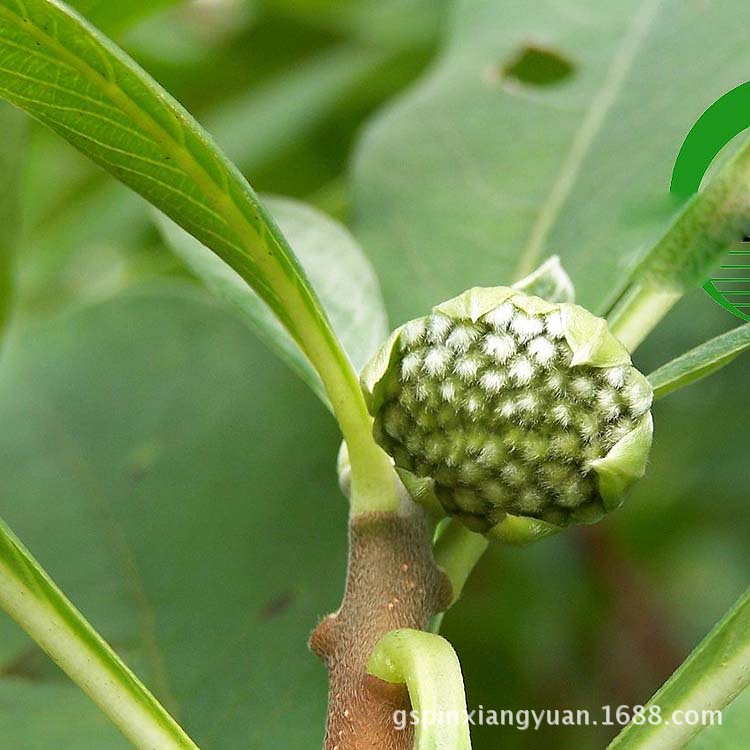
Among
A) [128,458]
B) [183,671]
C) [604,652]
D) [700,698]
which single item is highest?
[700,698]

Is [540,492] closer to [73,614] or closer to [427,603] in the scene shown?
[427,603]

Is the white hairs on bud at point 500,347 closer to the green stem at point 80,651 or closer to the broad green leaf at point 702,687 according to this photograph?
the broad green leaf at point 702,687

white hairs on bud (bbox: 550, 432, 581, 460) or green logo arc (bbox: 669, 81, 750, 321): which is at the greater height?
green logo arc (bbox: 669, 81, 750, 321)

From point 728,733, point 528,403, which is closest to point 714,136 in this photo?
point 528,403

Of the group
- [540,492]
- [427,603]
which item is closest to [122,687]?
[427,603]

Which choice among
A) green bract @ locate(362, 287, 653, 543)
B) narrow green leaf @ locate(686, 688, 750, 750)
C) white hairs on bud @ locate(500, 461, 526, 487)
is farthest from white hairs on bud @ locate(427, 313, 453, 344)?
narrow green leaf @ locate(686, 688, 750, 750)

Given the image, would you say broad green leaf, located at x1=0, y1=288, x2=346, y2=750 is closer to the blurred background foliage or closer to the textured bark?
the blurred background foliage

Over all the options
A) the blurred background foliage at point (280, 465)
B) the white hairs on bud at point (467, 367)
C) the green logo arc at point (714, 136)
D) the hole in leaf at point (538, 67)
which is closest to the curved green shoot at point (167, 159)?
the white hairs on bud at point (467, 367)

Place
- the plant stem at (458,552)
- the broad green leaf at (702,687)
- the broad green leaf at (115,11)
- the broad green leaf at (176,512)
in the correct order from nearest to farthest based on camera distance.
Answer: the broad green leaf at (702,687) → the plant stem at (458,552) → the broad green leaf at (176,512) → the broad green leaf at (115,11)
